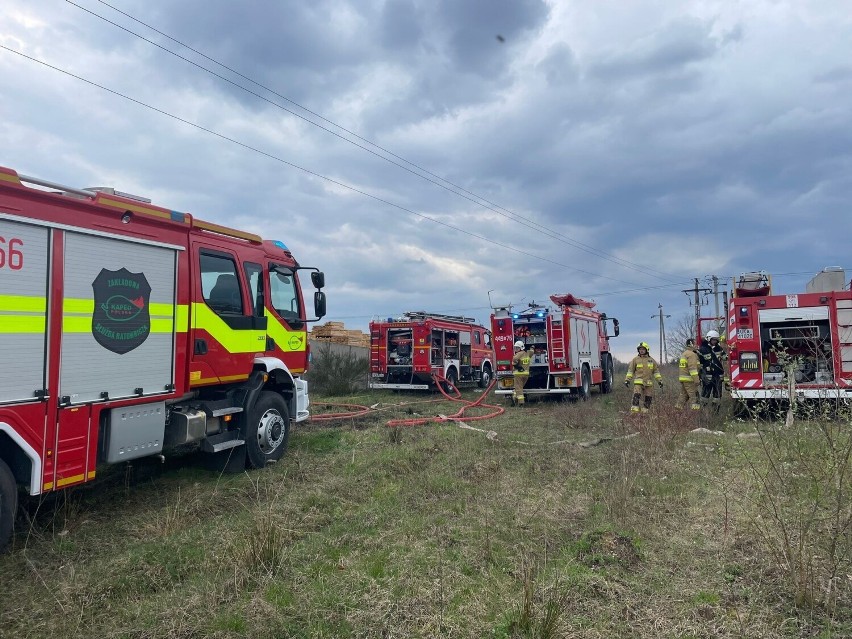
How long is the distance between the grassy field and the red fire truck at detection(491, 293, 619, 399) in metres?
8.04

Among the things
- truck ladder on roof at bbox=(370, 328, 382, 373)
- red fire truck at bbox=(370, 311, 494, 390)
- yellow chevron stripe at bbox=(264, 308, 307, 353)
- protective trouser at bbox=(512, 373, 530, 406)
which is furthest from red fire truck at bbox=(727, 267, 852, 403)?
truck ladder on roof at bbox=(370, 328, 382, 373)

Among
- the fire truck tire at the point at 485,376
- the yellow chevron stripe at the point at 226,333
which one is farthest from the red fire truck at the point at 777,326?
the fire truck tire at the point at 485,376

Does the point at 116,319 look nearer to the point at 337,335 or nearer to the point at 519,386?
the point at 519,386

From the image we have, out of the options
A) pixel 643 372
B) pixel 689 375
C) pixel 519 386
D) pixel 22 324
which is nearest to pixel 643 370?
pixel 643 372

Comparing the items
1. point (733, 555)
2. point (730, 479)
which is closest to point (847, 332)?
point (730, 479)

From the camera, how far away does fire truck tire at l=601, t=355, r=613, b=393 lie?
18.6m

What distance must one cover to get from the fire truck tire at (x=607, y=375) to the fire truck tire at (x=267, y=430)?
13213 millimetres

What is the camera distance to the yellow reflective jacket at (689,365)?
428 inches

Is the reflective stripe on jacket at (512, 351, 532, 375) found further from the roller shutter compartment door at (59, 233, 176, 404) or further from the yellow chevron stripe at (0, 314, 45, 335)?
the yellow chevron stripe at (0, 314, 45, 335)

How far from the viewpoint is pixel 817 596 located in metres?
3.14

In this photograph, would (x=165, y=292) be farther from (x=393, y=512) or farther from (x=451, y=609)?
(x=451, y=609)

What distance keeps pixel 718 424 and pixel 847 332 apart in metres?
2.58

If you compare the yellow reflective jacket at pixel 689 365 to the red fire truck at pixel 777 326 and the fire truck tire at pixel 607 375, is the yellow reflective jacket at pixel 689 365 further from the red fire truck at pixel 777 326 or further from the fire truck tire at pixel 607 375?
the fire truck tire at pixel 607 375

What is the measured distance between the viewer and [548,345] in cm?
1495
